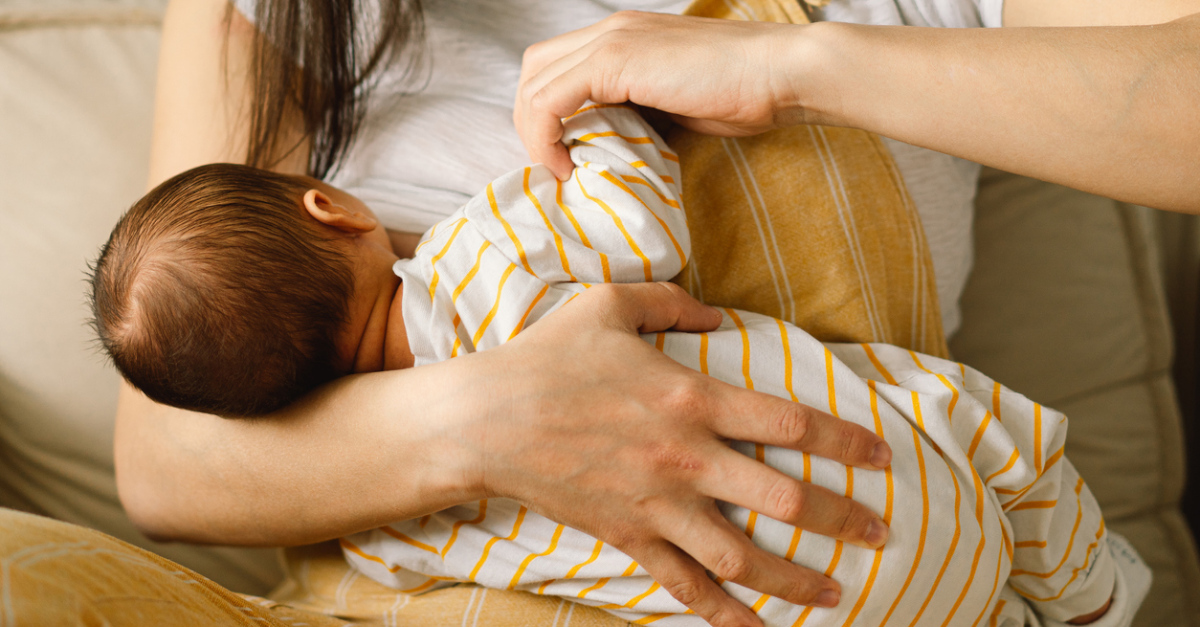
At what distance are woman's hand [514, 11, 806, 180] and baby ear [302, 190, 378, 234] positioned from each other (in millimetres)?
219

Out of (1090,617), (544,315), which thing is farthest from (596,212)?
(1090,617)

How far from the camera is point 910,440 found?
0.62 m

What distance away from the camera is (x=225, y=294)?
63cm

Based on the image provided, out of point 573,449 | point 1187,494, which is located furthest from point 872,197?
point 1187,494

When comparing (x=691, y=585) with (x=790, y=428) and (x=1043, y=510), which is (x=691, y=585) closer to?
(x=790, y=428)

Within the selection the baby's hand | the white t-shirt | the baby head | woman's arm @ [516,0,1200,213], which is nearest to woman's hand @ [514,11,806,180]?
woman's arm @ [516,0,1200,213]

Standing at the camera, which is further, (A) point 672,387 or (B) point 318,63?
(B) point 318,63

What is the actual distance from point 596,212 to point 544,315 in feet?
0.40

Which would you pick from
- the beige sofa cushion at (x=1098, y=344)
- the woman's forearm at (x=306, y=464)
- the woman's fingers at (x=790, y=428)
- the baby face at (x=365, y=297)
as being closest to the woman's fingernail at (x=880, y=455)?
the woman's fingers at (x=790, y=428)

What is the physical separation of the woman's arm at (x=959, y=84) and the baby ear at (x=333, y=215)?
0.22 m

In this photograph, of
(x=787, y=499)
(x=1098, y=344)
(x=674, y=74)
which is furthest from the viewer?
(x=1098, y=344)

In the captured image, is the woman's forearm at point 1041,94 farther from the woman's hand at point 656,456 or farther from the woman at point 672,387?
the woman's hand at point 656,456

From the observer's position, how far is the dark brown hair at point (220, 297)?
628 millimetres

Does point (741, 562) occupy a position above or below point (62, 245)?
below
